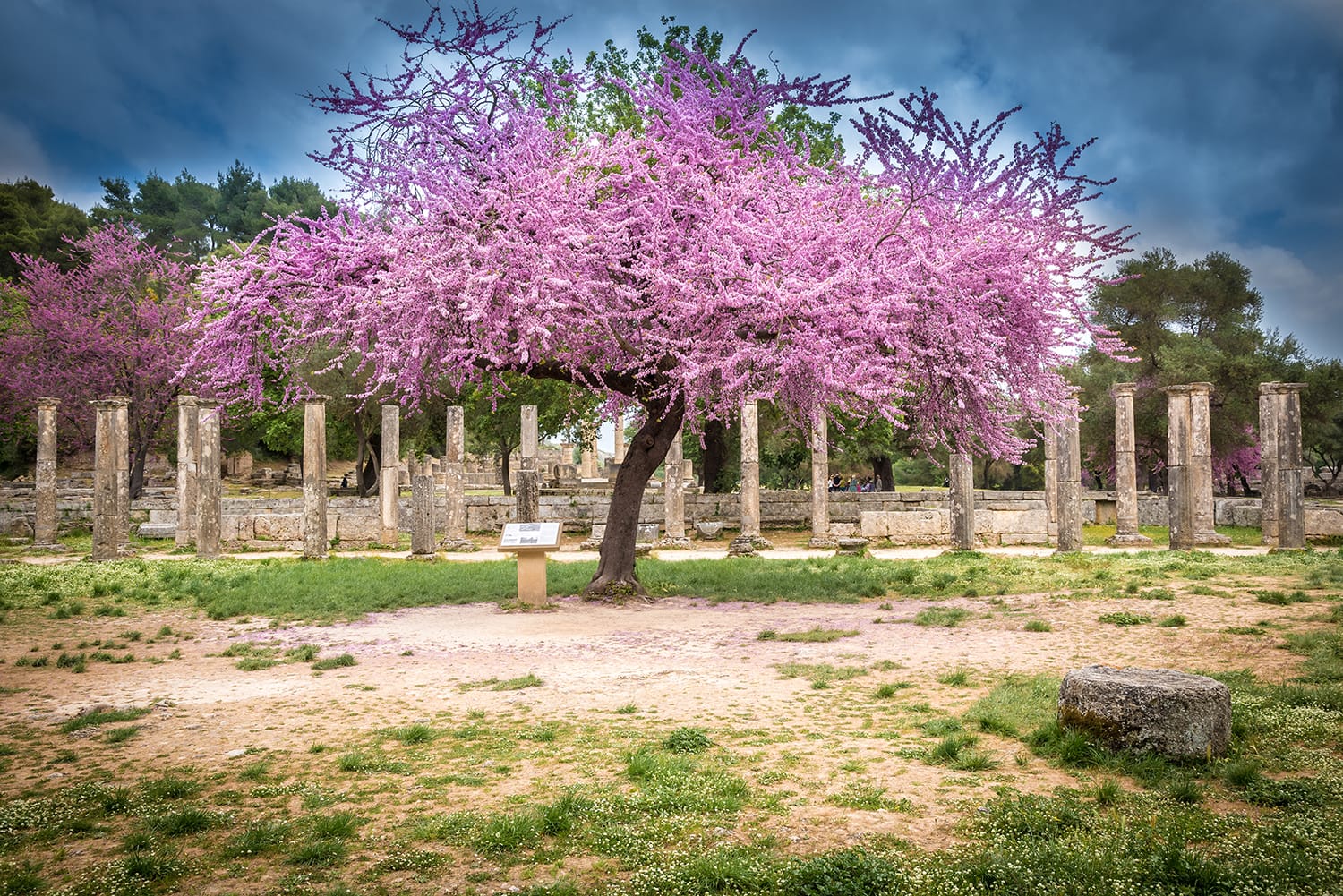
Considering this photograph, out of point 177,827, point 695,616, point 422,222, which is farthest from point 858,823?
point 422,222

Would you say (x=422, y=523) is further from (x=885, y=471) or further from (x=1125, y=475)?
(x=885, y=471)

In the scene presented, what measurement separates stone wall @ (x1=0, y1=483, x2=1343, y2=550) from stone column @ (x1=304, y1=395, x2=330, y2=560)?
430 centimetres

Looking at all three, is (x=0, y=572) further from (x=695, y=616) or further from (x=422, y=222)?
(x=695, y=616)

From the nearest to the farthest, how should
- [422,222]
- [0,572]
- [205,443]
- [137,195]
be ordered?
1. [422,222]
2. [0,572]
3. [205,443]
4. [137,195]

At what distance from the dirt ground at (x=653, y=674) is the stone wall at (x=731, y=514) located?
12.1 m

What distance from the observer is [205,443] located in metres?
20.7

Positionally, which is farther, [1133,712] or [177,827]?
[1133,712]

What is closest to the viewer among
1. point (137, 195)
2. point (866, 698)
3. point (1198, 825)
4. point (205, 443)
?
point (1198, 825)

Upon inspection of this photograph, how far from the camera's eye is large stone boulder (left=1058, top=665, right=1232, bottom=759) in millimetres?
5512

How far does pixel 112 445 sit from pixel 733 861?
73.4 feet

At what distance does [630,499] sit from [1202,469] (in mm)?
14165

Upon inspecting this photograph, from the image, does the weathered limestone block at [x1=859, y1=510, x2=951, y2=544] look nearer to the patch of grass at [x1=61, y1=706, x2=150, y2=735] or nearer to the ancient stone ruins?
the ancient stone ruins

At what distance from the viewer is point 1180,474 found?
66.9 feet

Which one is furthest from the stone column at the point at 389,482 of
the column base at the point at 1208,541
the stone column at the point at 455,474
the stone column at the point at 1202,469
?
the column base at the point at 1208,541
